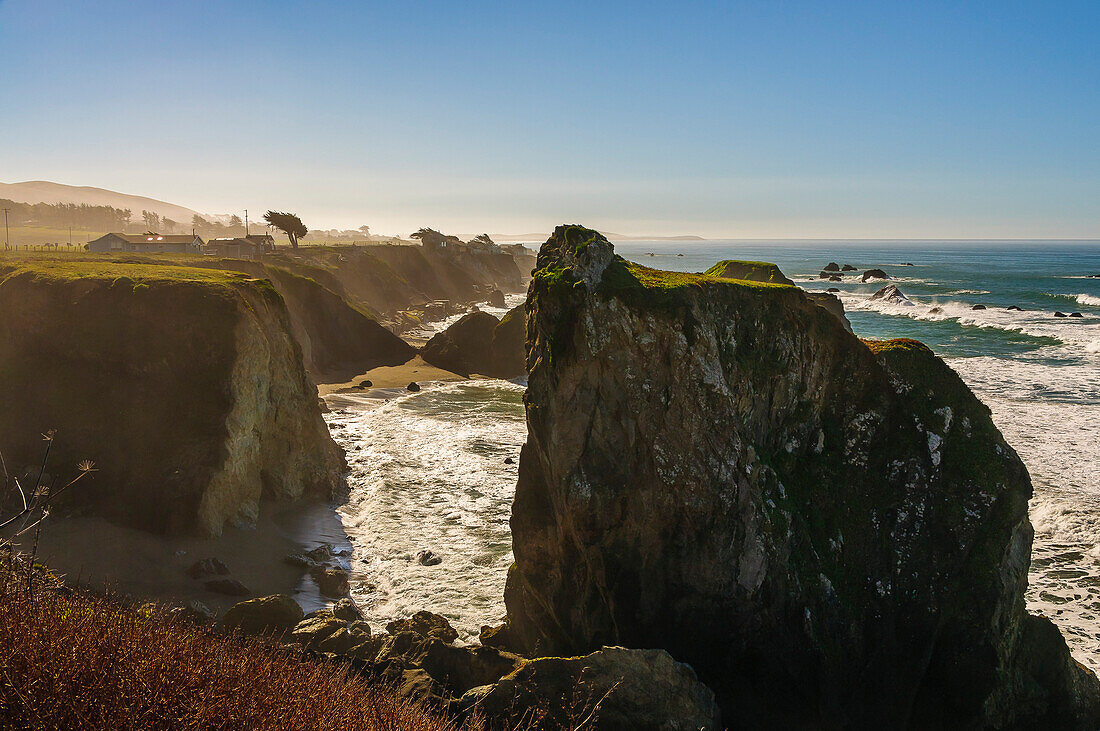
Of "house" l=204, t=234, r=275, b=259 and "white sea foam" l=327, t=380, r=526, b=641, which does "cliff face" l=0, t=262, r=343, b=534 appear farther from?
"house" l=204, t=234, r=275, b=259

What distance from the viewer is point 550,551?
1628cm

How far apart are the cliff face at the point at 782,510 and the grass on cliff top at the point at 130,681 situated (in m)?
6.61

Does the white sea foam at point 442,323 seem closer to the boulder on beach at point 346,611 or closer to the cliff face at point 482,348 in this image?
the cliff face at point 482,348

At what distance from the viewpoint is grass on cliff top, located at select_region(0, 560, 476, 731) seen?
6.73 metres

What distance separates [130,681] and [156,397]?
17934 mm

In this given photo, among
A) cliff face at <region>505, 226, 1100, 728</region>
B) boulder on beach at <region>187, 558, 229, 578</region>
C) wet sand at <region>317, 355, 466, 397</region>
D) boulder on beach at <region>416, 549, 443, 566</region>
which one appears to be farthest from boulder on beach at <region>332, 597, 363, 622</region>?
wet sand at <region>317, 355, 466, 397</region>

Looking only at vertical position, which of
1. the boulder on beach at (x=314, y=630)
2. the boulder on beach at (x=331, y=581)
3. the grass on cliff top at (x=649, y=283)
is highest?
the grass on cliff top at (x=649, y=283)

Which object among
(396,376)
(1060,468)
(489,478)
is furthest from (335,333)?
(1060,468)

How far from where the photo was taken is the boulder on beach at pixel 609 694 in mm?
11414

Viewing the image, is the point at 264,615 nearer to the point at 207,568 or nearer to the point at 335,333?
the point at 207,568

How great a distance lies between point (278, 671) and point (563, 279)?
31.7ft

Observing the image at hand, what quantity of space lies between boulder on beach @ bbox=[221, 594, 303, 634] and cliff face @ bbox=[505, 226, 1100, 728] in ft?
21.6

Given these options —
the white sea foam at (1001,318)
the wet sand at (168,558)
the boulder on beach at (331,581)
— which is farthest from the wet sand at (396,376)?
the white sea foam at (1001,318)

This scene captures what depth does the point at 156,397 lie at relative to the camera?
22.5m
